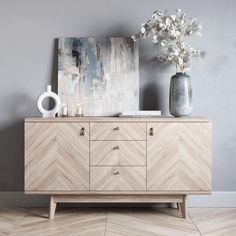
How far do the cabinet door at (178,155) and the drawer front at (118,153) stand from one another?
6 centimetres

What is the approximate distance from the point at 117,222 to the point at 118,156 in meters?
0.46

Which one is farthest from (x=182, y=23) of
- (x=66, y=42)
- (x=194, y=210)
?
(x=194, y=210)

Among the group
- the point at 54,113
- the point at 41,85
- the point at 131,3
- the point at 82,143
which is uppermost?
the point at 131,3

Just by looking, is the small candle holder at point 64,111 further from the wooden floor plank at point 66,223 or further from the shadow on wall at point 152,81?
the wooden floor plank at point 66,223

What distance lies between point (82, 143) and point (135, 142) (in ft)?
1.22

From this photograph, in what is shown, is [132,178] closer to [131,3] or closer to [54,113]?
[54,113]

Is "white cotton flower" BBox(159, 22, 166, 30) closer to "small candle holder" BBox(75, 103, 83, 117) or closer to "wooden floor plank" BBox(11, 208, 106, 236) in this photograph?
"small candle holder" BBox(75, 103, 83, 117)

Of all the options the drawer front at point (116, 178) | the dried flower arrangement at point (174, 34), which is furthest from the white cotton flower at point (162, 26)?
the drawer front at point (116, 178)

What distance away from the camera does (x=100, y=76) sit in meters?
3.35

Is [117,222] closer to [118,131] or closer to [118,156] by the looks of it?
[118,156]

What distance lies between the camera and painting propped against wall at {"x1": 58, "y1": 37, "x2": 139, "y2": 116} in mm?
3342

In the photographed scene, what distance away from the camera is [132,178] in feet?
9.85

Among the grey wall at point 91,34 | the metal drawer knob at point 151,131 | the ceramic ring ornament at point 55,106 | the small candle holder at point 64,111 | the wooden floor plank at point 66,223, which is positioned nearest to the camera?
the wooden floor plank at point 66,223

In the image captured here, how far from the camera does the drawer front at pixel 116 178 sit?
9.83 feet
